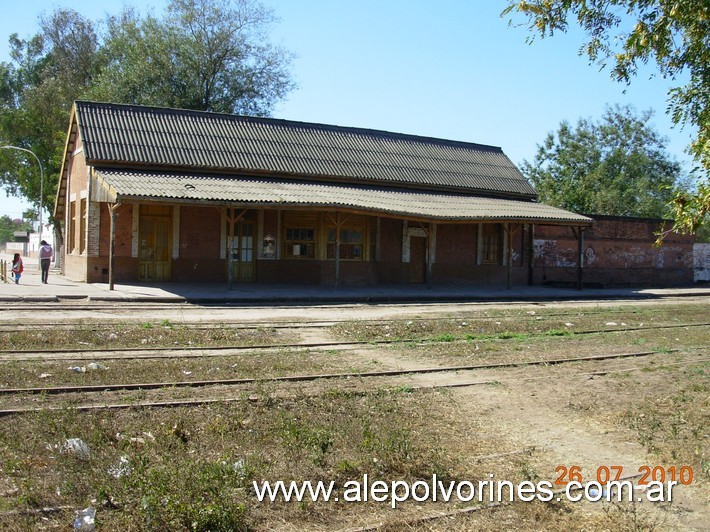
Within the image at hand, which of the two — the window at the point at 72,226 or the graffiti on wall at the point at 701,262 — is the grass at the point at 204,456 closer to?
the window at the point at 72,226

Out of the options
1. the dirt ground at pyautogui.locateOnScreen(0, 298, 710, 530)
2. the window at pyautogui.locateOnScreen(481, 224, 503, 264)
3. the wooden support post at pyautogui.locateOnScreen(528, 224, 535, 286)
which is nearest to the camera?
the dirt ground at pyautogui.locateOnScreen(0, 298, 710, 530)

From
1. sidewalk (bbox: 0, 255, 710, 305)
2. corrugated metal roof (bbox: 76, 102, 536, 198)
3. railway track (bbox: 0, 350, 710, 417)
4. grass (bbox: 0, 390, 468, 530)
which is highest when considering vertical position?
corrugated metal roof (bbox: 76, 102, 536, 198)

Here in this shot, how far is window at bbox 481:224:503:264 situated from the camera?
3058 cm

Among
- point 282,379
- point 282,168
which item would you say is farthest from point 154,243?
point 282,379

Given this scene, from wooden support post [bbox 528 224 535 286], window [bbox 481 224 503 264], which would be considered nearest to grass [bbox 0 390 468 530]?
window [bbox 481 224 503 264]

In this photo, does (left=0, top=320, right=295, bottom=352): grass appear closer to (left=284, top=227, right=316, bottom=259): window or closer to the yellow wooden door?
the yellow wooden door

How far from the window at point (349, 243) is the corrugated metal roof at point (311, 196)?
4.73ft

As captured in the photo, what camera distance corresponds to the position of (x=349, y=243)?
26.5 metres

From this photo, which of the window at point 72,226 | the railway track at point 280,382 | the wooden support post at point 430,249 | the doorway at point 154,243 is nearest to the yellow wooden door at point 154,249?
the doorway at point 154,243

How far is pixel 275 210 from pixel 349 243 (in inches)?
119

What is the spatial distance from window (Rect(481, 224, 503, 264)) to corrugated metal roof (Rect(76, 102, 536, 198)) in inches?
109

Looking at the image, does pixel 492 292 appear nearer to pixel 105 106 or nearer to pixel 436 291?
pixel 436 291

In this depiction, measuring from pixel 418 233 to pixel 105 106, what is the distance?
13.1m

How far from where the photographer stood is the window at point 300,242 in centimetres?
2589
